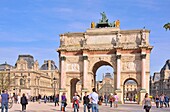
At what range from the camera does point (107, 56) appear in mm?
57250

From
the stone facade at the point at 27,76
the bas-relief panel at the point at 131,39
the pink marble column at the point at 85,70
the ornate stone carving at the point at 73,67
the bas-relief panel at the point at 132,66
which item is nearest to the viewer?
the bas-relief panel at the point at 132,66

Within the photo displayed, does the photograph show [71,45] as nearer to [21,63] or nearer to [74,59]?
[74,59]

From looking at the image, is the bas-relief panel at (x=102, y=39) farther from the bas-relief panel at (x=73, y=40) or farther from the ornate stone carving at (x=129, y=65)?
the ornate stone carving at (x=129, y=65)

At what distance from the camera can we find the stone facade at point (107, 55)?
183 feet

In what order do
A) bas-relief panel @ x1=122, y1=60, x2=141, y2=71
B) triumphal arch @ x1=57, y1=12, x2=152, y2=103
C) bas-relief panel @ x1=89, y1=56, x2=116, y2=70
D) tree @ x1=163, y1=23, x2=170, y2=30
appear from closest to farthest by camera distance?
tree @ x1=163, y1=23, x2=170, y2=30, triumphal arch @ x1=57, y1=12, x2=152, y2=103, bas-relief panel @ x1=122, y1=60, x2=141, y2=71, bas-relief panel @ x1=89, y1=56, x2=116, y2=70

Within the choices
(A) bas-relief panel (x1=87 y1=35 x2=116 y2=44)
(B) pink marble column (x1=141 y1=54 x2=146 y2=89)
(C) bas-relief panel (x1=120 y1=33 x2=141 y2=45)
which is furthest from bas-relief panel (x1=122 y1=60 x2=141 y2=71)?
(A) bas-relief panel (x1=87 y1=35 x2=116 y2=44)

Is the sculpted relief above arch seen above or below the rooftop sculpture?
below

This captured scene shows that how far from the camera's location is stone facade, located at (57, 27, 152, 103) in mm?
55812

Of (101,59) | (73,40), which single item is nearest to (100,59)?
(101,59)

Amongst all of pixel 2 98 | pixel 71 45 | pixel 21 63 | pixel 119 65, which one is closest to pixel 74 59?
pixel 71 45

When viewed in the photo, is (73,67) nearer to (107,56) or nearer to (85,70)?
(85,70)

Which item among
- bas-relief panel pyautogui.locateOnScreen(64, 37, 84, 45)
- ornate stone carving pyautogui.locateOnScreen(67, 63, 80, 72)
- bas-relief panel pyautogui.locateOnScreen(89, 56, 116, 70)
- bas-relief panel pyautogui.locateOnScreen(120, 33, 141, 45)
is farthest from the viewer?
bas-relief panel pyautogui.locateOnScreen(64, 37, 84, 45)

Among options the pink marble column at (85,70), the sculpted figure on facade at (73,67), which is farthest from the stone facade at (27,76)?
the pink marble column at (85,70)

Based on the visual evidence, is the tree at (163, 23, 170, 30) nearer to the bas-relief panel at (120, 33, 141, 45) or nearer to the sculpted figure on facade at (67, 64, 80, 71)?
the bas-relief panel at (120, 33, 141, 45)
